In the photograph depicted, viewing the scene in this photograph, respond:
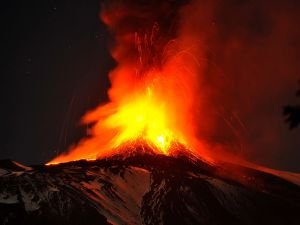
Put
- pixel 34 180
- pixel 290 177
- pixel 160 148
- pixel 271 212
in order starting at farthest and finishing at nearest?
pixel 290 177 < pixel 160 148 < pixel 271 212 < pixel 34 180

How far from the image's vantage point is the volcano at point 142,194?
272 ft

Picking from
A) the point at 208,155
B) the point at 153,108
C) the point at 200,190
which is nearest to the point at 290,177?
the point at 208,155

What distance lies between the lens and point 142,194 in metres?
97.2

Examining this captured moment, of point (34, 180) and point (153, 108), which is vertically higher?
point (153, 108)

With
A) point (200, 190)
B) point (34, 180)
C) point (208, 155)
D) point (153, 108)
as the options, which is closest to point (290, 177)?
point (208, 155)

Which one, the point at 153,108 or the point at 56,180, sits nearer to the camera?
the point at 56,180

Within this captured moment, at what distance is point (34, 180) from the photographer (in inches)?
3711

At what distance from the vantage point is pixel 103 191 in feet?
310

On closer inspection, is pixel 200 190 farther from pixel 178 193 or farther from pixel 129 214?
pixel 129 214

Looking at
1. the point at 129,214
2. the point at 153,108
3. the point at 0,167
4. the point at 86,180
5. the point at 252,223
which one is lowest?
the point at 252,223

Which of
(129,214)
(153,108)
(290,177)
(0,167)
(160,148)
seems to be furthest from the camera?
(290,177)

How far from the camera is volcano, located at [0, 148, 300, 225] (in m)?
82.8

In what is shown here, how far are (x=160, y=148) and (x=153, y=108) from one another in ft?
44.1

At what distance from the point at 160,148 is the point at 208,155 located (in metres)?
17.9
